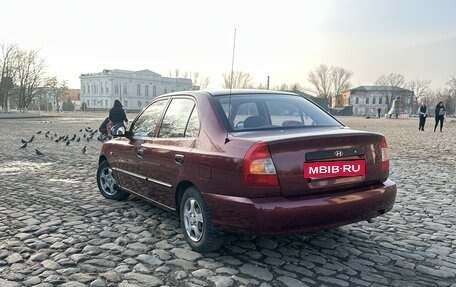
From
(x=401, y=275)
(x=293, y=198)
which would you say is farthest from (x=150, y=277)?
(x=401, y=275)

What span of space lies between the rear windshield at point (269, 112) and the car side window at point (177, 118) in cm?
39

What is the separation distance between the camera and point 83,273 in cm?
355

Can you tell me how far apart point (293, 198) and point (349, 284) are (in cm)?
83

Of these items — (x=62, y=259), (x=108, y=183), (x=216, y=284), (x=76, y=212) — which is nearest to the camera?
(x=216, y=284)

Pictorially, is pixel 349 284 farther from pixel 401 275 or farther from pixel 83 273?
pixel 83 273

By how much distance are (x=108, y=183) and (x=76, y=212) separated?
2.98 feet

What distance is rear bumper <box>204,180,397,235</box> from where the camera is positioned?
332 cm

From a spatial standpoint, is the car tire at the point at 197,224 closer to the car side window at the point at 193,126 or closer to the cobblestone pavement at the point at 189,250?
the cobblestone pavement at the point at 189,250

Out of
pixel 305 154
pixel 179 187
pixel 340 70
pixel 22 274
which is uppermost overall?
pixel 340 70

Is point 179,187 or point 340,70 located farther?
point 340,70

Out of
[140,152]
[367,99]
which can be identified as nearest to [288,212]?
[140,152]

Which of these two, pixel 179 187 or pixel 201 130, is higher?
pixel 201 130

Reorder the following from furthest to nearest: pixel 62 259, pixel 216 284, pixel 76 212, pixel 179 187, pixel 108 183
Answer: pixel 108 183 → pixel 76 212 → pixel 179 187 → pixel 62 259 → pixel 216 284

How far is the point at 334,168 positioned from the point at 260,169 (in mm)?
713
